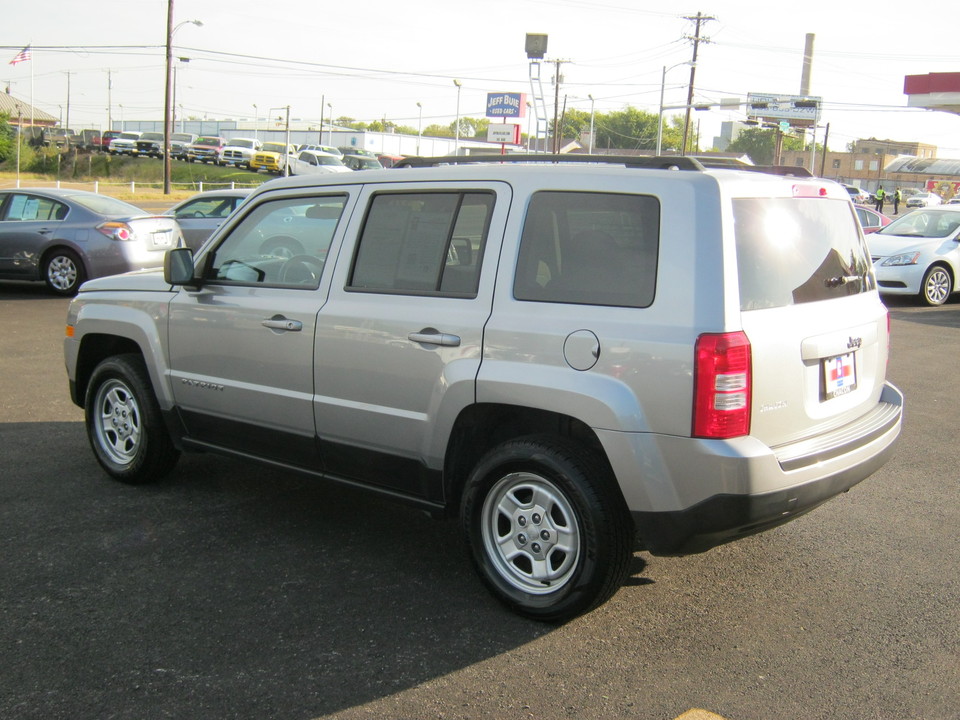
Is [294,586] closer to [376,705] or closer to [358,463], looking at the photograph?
[358,463]

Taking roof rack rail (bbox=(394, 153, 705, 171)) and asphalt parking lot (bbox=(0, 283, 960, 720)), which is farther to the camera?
roof rack rail (bbox=(394, 153, 705, 171))

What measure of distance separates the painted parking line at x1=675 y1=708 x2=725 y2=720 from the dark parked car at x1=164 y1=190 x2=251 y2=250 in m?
13.5

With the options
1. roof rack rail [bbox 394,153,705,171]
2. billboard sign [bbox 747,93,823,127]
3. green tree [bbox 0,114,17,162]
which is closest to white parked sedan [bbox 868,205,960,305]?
roof rack rail [bbox 394,153,705,171]

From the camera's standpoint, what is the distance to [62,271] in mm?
13781

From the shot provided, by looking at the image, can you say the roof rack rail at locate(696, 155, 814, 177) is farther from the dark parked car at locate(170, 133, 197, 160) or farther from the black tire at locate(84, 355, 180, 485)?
the dark parked car at locate(170, 133, 197, 160)

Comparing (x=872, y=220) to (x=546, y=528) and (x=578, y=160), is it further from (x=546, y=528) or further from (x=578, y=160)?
(x=546, y=528)

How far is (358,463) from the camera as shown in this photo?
4508 millimetres

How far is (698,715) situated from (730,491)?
0.79 m

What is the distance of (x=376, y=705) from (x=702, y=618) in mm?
1498

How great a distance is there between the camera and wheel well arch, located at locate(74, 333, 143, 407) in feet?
19.0

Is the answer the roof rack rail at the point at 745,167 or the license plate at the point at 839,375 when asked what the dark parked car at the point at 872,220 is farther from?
the license plate at the point at 839,375

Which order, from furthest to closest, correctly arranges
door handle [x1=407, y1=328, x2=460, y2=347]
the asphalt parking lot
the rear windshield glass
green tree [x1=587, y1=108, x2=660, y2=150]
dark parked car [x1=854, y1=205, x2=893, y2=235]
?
green tree [x1=587, y1=108, x2=660, y2=150] → dark parked car [x1=854, y1=205, x2=893, y2=235] → door handle [x1=407, y1=328, x2=460, y2=347] → the rear windshield glass → the asphalt parking lot

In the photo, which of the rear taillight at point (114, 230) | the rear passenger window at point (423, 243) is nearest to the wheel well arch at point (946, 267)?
the rear taillight at point (114, 230)

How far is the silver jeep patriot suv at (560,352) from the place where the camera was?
3514 mm
